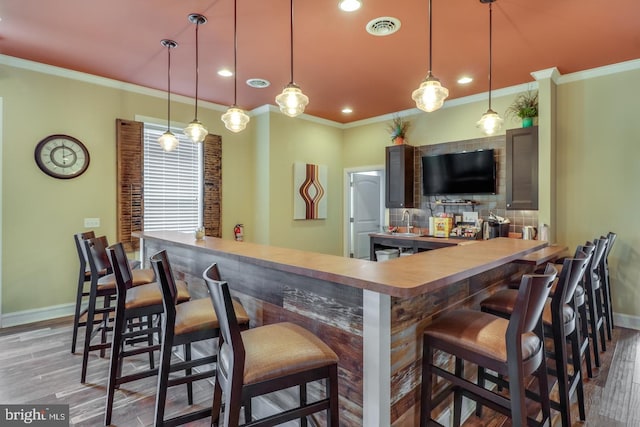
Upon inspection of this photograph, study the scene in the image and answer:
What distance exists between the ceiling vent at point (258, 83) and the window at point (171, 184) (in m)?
1.34

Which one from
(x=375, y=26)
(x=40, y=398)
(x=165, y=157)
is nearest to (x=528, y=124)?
(x=375, y=26)

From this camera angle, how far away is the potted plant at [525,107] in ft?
13.6

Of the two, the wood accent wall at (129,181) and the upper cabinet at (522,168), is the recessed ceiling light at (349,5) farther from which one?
the wood accent wall at (129,181)

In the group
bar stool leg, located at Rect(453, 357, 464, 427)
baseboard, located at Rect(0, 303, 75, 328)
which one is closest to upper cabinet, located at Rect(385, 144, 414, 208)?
bar stool leg, located at Rect(453, 357, 464, 427)

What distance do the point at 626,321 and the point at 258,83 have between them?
5051 millimetres

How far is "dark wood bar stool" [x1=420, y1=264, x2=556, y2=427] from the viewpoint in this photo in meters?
1.37

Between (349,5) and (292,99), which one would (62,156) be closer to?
(292,99)

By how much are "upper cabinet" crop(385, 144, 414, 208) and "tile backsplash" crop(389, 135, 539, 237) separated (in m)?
0.14

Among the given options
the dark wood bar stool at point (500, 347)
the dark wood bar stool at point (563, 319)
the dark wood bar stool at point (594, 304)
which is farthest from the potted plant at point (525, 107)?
the dark wood bar stool at point (500, 347)

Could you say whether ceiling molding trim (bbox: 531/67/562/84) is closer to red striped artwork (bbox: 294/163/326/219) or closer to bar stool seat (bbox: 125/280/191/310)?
red striped artwork (bbox: 294/163/326/219)

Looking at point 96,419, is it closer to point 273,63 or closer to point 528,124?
point 273,63

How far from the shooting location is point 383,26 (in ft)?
9.59

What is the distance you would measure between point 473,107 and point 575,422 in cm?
395

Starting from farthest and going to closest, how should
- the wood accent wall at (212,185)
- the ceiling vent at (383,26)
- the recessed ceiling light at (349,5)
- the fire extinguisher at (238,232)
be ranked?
the fire extinguisher at (238,232)
the wood accent wall at (212,185)
the ceiling vent at (383,26)
the recessed ceiling light at (349,5)
